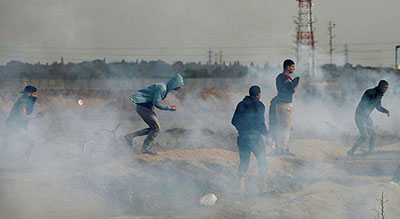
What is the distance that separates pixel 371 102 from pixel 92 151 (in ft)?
19.3

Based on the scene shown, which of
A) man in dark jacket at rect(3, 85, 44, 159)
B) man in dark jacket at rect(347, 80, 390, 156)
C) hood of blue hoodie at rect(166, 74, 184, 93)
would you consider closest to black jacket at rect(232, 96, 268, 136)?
hood of blue hoodie at rect(166, 74, 184, 93)

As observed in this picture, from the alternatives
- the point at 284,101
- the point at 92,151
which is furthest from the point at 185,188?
the point at 284,101

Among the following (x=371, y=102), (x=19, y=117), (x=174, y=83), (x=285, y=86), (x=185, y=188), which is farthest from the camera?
(x=371, y=102)

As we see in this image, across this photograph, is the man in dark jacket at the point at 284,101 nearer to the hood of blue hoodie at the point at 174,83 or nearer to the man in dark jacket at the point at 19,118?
the hood of blue hoodie at the point at 174,83

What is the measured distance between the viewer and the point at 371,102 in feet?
30.0

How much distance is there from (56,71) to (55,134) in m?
40.0

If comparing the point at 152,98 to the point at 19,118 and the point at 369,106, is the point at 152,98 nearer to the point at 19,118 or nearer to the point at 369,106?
the point at 19,118

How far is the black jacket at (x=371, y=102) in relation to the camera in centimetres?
910

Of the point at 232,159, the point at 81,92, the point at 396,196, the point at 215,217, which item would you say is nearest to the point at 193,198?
the point at 215,217

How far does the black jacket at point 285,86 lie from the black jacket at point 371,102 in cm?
178

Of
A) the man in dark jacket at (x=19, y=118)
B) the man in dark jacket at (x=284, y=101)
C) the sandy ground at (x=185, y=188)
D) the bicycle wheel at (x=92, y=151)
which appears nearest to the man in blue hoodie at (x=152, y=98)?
the sandy ground at (x=185, y=188)

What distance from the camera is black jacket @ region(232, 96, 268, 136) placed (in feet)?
22.0

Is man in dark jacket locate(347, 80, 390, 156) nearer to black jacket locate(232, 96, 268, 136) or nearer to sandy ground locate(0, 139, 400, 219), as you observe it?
sandy ground locate(0, 139, 400, 219)

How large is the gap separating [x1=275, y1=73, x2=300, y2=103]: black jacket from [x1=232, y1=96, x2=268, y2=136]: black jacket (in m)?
1.86
